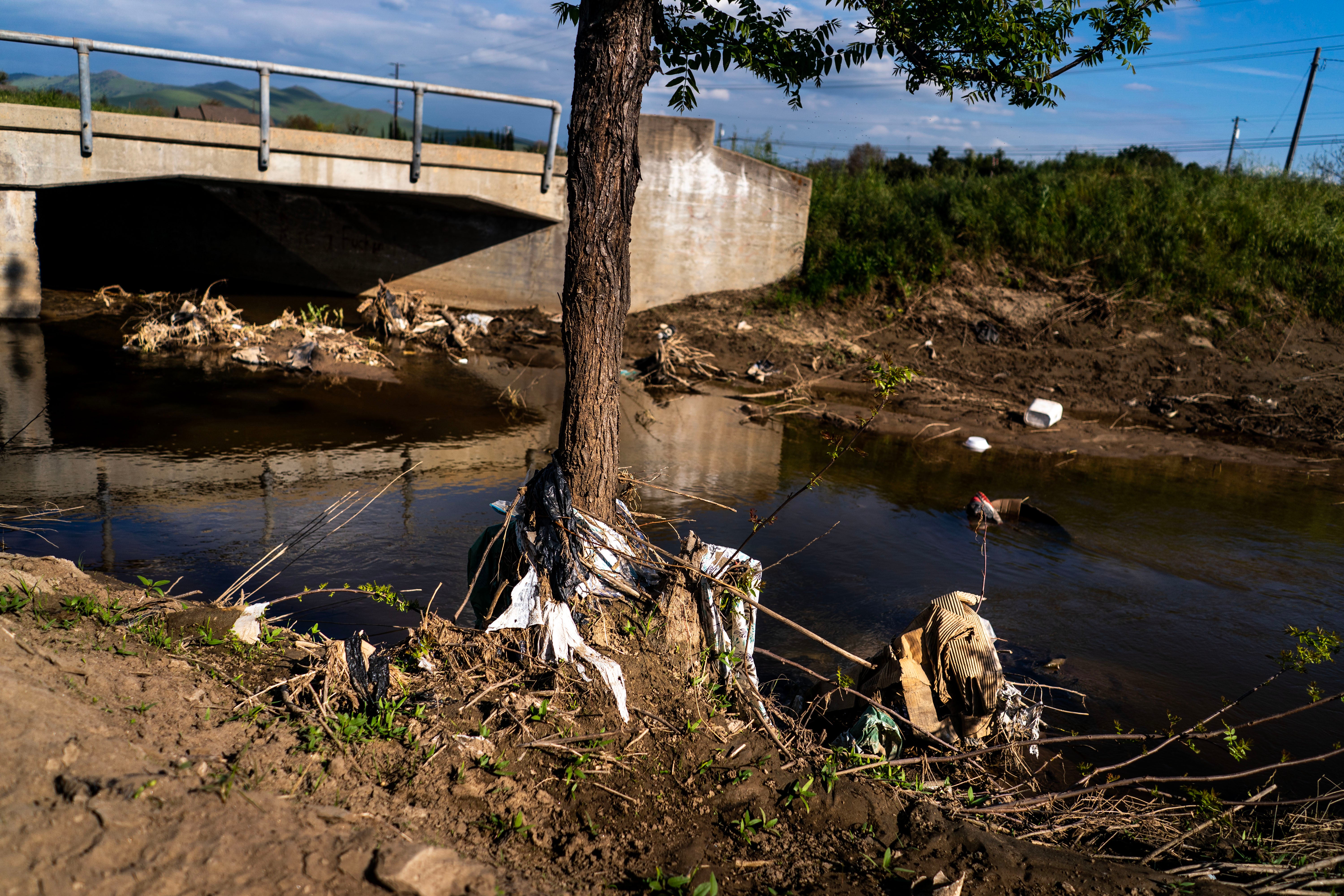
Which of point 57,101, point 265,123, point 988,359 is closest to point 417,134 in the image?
point 265,123

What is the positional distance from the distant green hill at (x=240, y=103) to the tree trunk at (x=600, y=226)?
32.0 ft

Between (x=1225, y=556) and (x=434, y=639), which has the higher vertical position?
(x=434, y=639)

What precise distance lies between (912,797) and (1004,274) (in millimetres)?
13004

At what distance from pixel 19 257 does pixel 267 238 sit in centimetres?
476

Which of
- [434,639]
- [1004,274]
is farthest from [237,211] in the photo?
[434,639]

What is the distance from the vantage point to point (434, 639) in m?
3.60

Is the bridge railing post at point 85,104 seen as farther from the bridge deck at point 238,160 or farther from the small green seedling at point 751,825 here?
the small green seedling at point 751,825

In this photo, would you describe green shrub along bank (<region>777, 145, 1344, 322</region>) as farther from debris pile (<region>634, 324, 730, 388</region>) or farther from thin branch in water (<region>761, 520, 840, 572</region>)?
thin branch in water (<region>761, 520, 840, 572</region>)

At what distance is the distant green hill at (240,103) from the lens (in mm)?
11633

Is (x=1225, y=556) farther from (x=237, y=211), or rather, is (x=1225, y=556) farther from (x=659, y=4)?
(x=237, y=211)

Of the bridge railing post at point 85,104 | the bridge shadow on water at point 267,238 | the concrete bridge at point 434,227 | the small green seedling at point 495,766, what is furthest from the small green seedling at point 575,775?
the bridge shadow on water at point 267,238

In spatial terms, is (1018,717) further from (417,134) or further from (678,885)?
(417,134)

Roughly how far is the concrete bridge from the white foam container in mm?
6126

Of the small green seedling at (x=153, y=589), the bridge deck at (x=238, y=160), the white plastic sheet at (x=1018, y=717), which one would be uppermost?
the bridge deck at (x=238, y=160)
